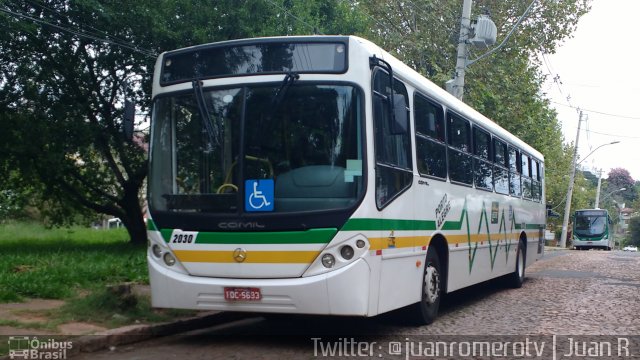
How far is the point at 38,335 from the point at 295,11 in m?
12.9

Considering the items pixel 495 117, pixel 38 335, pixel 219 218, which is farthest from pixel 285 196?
pixel 495 117

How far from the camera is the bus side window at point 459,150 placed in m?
10.1

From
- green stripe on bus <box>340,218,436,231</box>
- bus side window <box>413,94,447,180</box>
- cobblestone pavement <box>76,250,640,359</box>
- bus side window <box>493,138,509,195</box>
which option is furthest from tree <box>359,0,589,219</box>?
green stripe on bus <box>340,218,436,231</box>

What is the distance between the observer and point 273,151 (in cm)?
731

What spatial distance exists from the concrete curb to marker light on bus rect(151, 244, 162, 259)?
84 cm

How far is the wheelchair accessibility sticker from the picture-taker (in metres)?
7.18

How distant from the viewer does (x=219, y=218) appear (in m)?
7.30

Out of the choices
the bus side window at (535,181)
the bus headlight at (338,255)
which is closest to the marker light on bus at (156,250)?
the bus headlight at (338,255)

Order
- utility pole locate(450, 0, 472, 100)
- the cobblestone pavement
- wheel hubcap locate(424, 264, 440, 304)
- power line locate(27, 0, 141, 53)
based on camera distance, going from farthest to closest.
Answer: utility pole locate(450, 0, 472, 100)
power line locate(27, 0, 141, 53)
wheel hubcap locate(424, 264, 440, 304)
the cobblestone pavement

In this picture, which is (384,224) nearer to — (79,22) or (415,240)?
(415,240)

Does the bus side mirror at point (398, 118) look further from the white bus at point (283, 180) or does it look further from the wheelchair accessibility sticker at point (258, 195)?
the wheelchair accessibility sticker at point (258, 195)

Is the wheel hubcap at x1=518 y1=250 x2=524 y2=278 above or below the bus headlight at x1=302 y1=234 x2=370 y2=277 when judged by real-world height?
below

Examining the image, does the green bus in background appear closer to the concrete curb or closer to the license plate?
the concrete curb

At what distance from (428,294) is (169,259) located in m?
3.29
